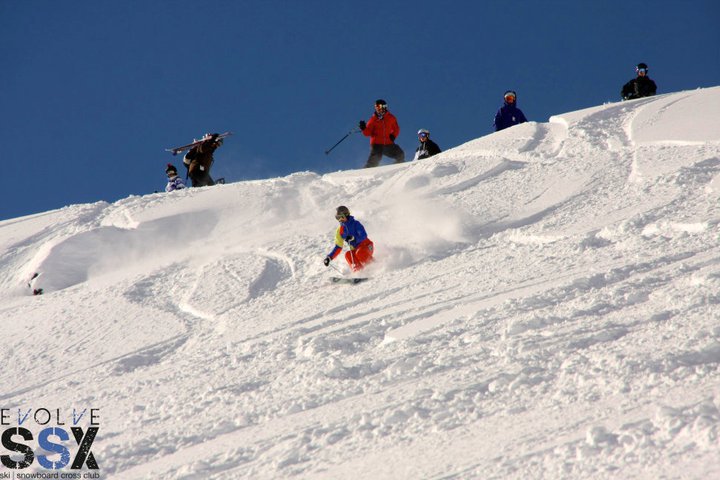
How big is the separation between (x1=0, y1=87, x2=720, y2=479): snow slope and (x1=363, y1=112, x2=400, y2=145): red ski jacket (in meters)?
1.04

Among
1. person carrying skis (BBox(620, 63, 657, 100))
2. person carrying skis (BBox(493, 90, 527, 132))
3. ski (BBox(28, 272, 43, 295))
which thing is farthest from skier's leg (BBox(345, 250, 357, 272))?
person carrying skis (BBox(620, 63, 657, 100))

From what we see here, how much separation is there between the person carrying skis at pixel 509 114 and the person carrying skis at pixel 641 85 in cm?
→ 213

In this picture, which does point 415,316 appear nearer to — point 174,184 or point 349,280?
point 349,280

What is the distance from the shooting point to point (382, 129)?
1639 cm

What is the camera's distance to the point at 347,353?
755 centimetres

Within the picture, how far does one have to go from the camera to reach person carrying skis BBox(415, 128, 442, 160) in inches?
641

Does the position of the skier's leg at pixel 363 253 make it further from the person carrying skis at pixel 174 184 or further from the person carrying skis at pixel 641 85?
the person carrying skis at pixel 641 85

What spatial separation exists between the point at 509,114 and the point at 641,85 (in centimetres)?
256

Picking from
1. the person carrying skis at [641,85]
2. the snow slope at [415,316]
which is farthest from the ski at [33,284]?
the person carrying skis at [641,85]

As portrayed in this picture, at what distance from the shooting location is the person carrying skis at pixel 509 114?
17.0 m

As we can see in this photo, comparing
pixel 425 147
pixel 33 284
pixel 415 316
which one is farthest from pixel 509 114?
pixel 415 316

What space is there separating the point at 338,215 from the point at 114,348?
307cm

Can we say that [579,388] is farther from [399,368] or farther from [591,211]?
[591,211]

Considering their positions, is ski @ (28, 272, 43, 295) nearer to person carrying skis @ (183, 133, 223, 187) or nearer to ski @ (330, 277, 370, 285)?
ski @ (330, 277, 370, 285)
